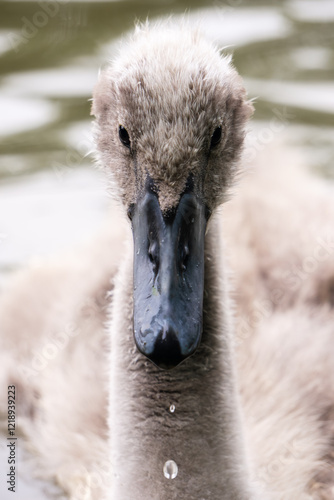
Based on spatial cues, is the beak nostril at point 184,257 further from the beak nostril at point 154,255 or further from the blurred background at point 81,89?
the blurred background at point 81,89

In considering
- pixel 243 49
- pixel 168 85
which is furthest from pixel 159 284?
pixel 243 49

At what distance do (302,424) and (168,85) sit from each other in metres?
1.74

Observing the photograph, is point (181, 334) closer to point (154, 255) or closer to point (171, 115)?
point (154, 255)

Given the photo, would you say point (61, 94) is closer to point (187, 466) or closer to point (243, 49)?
point (243, 49)

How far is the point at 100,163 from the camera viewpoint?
10.4ft

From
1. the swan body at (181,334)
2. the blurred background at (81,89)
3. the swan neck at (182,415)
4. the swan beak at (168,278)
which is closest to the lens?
the swan beak at (168,278)

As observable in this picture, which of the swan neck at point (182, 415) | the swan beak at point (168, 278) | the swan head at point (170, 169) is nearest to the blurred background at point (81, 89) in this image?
the swan neck at point (182, 415)

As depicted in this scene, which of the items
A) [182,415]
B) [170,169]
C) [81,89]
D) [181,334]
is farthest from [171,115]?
[81,89]

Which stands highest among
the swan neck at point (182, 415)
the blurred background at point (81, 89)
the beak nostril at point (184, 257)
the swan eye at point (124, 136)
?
the blurred background at point (81, 89)

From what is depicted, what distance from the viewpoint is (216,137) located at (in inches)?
111

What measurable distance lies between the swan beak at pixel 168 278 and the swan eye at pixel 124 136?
204 mm

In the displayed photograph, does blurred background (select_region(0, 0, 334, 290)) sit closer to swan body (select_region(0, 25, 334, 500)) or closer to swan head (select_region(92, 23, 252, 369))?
swan body (select_region(0, 25, 334, 500))

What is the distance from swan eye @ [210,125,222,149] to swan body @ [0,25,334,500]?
27mm

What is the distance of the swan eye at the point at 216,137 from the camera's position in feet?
9.21
